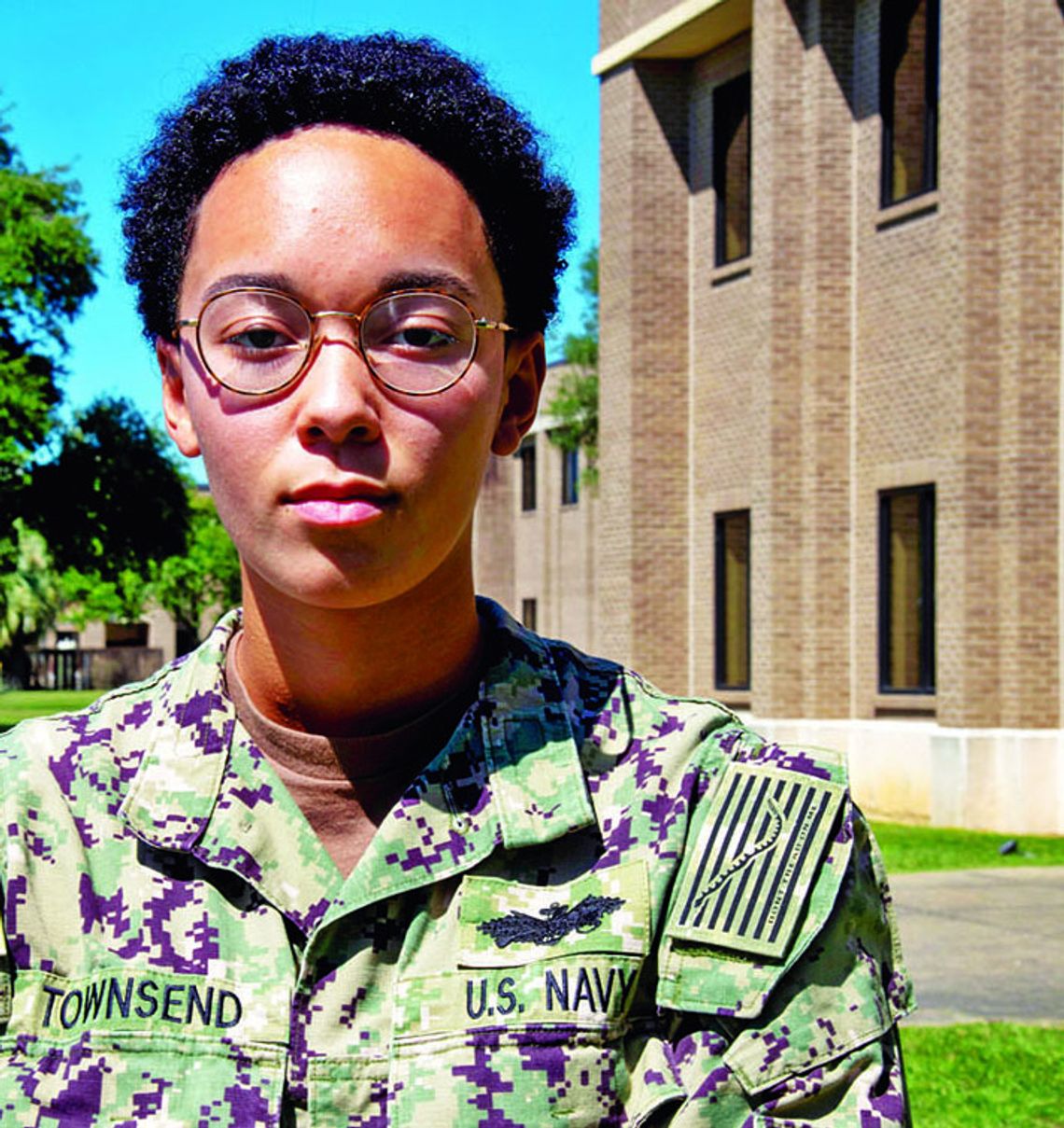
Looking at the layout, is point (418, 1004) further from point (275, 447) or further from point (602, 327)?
point (602, 327)

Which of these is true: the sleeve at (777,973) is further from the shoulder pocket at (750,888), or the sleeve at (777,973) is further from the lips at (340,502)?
the lips at (340,502)

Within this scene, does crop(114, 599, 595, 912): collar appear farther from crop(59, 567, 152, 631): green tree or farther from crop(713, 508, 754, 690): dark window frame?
crop(59, 567, 152, 631): green tree

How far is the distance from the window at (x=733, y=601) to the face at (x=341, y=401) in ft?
71.3

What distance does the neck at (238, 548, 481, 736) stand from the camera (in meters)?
2.19

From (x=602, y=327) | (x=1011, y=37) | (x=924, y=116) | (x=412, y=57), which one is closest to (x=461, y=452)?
(x=412, y=57)

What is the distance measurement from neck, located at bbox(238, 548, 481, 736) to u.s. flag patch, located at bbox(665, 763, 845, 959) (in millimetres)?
362

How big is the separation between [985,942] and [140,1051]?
1030 centimetres

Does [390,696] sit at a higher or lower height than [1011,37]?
lower

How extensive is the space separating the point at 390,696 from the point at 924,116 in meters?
19.9

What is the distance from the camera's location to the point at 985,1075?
26.6 feet

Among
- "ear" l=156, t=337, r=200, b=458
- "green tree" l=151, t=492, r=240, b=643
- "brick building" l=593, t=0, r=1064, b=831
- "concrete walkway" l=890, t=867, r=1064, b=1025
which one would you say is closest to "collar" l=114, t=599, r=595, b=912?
"ear" l=156, t=337, r=200, b=458

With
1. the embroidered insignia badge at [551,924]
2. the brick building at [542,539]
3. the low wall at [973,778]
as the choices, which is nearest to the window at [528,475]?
the brick building at [542,539]

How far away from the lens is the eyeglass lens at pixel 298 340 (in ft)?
6.90

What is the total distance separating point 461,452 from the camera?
7.07 ft
